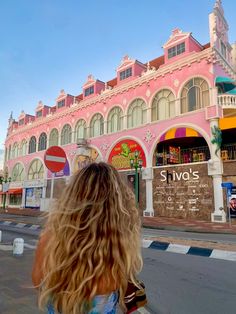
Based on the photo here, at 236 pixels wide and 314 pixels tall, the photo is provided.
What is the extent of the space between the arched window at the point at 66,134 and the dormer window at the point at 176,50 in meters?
15.0

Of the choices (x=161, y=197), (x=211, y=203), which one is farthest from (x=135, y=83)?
(x=211, y=203)

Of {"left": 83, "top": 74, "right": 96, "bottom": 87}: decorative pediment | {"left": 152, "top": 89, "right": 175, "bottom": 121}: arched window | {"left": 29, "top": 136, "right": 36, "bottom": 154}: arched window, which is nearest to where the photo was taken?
{"left": 152, "top": 89, "right": 175, "bottom": 121}: arched window

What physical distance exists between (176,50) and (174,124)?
6.55 metres

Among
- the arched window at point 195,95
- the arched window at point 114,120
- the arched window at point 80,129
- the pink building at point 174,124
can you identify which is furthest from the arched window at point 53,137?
the arched window at point 195,95

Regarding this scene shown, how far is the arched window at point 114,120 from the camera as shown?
27.2m

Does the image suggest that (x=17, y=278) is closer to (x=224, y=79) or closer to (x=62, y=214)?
(x=62, y=214)

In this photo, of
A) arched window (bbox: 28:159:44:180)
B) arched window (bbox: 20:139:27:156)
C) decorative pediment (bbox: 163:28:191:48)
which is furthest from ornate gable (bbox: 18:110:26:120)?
decorative pediment (bbox: 163:28:191:48)

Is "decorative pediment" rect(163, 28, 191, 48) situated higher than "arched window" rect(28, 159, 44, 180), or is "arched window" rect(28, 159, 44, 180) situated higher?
"decorative pediment" rect(163, 28, 191, 48)

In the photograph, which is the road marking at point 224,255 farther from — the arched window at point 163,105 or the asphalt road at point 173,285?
the arched window at point 163,105

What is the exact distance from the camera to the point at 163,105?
2364 cm

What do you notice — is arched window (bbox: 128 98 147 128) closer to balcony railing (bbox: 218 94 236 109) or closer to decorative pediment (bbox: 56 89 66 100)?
balcony railing (bbox: 218 94 236 109)

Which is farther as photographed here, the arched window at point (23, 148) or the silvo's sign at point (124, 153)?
the arched window at point (23, 148)

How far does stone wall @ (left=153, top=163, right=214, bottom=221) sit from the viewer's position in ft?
64.7

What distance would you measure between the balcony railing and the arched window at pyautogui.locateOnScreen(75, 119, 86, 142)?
15604 mm
